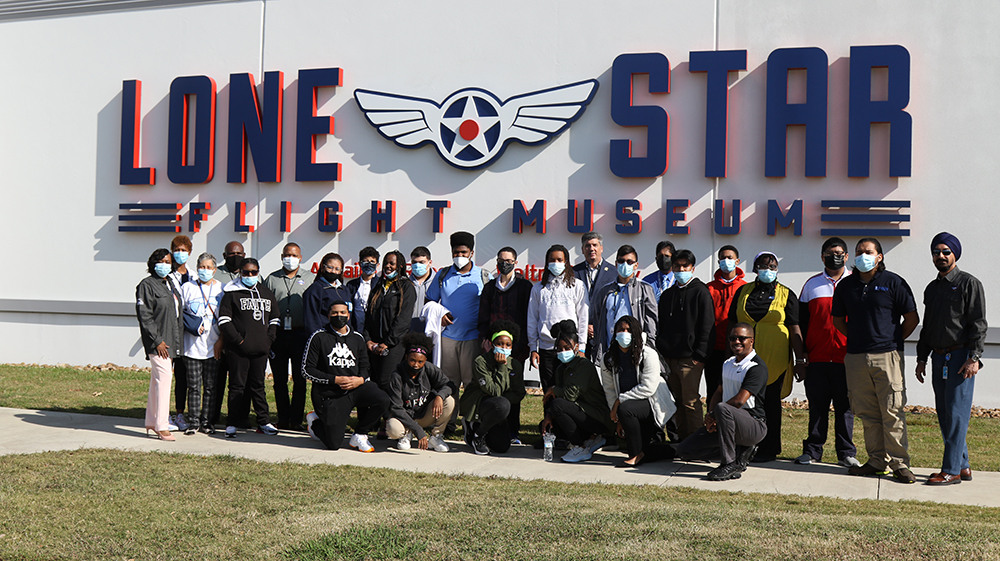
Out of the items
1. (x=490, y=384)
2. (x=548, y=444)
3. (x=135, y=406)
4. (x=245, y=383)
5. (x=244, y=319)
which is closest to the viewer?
(x=548, y=444)

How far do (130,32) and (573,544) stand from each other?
45.1ft

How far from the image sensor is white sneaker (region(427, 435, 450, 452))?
8766mm

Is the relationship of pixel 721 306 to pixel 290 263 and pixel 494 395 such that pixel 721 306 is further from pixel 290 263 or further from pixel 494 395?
pixel 290 263

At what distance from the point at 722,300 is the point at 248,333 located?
15.7ft

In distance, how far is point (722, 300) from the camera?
898 centimetres

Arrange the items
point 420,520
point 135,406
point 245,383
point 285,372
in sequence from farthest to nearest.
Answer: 1. point 135,406
2. point 285,372
3. point 245,383
4. point 420,520

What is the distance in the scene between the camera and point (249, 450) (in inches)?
337

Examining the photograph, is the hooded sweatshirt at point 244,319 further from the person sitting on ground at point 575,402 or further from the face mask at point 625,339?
the face mask at point 625,339

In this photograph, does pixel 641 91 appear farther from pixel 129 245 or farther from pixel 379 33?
pixel 129 245

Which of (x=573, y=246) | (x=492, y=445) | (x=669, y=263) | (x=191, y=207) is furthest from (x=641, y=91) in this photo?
(x=191, y=207)

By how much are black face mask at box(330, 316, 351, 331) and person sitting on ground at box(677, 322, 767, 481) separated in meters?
3.39

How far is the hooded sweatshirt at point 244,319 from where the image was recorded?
9266 millimetres

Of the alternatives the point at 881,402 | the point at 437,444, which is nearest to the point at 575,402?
the point at 437,444

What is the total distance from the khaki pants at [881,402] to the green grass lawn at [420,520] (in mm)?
943
